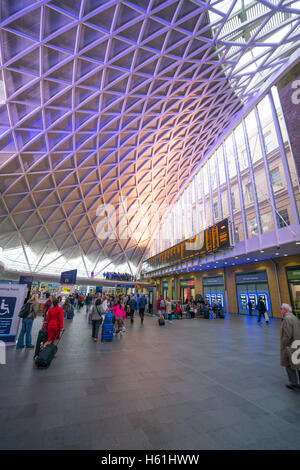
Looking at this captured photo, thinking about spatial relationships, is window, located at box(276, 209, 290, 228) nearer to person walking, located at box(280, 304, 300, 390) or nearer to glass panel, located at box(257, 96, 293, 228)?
glass panel, located at box(257, 96, 293, 228)

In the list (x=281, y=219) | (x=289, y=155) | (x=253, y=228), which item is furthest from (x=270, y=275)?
(x=289, y=155)

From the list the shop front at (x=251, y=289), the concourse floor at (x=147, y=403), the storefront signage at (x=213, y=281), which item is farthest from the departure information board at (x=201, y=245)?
the concourse floor at (x=147, y=403)

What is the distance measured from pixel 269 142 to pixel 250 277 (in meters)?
13.7

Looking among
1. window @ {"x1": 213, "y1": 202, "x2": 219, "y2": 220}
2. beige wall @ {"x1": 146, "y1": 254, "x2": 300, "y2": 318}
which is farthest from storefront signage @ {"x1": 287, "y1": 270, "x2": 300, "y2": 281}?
window @ {"x1": 213, "y1": 202, "x2": 219, "y2": 220}

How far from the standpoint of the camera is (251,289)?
2138cm

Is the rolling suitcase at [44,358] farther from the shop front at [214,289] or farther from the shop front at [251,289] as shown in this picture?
the shop front at [214,289]

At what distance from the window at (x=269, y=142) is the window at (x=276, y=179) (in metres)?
2.18

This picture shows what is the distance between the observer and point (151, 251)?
47.8m

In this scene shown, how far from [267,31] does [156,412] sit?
2523 cm

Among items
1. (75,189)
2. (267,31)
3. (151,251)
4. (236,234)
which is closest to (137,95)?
(267,31)

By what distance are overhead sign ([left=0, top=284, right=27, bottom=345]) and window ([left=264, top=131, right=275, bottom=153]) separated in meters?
22.4

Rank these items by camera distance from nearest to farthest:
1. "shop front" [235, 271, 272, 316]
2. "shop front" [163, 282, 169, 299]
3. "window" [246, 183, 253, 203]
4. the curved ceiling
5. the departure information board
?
1. the curved ceiling
2. the departure information board
3. "shop front" [235, 271, 272, 316]
4. "window" [246, 183, 253, 203]
5. "shop front" [163, 282, 169, 299]

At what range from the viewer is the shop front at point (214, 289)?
24984 millimetres

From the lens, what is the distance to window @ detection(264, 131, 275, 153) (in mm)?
18969
